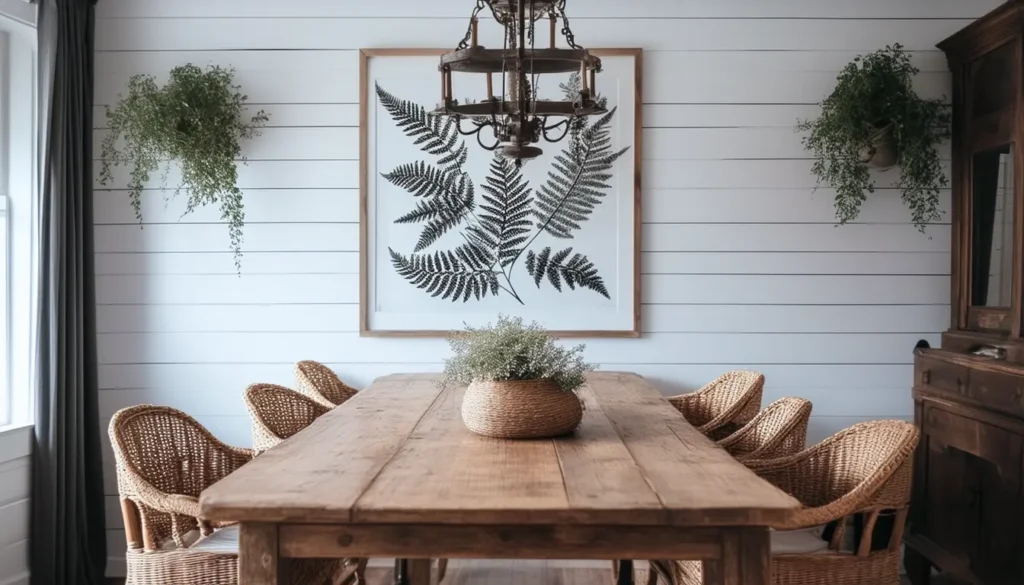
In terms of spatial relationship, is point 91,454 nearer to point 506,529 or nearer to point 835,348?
point 506,529

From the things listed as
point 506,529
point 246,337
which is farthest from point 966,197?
point 246,337

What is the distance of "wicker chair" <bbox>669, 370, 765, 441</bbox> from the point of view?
3330mm

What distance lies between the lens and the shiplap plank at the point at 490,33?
3912 mm

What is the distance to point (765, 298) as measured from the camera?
3926 millimetres

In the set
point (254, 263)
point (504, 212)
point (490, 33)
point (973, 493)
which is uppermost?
point (490, 33)

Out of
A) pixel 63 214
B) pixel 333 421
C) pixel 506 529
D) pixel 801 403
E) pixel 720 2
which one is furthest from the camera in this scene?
pixel 720 2

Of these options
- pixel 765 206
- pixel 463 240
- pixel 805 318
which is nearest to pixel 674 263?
pixel 765 206

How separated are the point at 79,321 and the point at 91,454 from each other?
58 centimetres

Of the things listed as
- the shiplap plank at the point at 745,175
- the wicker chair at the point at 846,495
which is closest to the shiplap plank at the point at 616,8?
the shiplap plank at the point at 745,175

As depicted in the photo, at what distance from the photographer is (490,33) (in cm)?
392

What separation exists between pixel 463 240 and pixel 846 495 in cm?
212

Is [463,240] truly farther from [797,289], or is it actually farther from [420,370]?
[797,289]

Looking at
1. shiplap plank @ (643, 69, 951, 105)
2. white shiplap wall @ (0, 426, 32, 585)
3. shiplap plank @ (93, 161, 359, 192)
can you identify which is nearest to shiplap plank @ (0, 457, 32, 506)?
white shiplap wall @ (0, 426, 32, 585)

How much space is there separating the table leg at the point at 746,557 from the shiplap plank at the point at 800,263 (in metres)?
2.22
